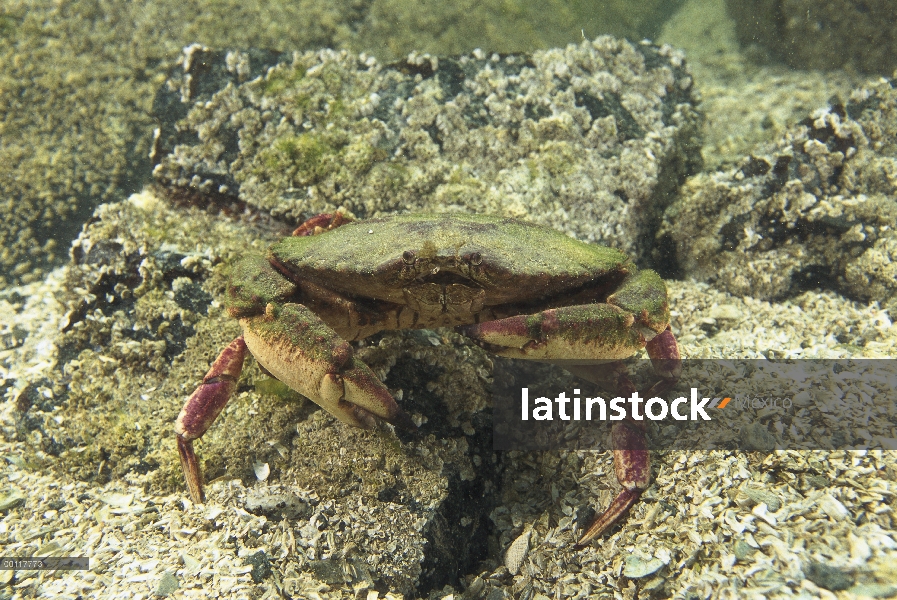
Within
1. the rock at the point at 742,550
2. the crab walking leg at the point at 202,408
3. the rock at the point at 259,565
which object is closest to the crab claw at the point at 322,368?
the crab walking leg at the point at 202,408

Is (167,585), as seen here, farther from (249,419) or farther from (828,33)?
(828,33)

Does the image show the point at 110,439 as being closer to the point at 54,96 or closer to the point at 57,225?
the point at 57,225

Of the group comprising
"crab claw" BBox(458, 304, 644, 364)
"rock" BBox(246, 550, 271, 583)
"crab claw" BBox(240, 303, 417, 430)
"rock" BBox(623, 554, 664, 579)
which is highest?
"crab claw" BBox(458, 304, 644, 364)

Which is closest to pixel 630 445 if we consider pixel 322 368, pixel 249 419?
pixel 322 368

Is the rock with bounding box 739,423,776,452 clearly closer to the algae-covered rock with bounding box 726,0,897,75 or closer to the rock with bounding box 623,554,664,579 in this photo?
the rock with bounding box 623,554,664,579

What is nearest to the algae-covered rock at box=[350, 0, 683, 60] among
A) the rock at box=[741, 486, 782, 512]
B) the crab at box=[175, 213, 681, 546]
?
the crab at box=[175, 213, 681, 546]

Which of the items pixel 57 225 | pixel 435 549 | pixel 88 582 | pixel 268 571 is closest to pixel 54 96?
pixel 57 225

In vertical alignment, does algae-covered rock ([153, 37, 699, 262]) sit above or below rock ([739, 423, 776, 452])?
above
